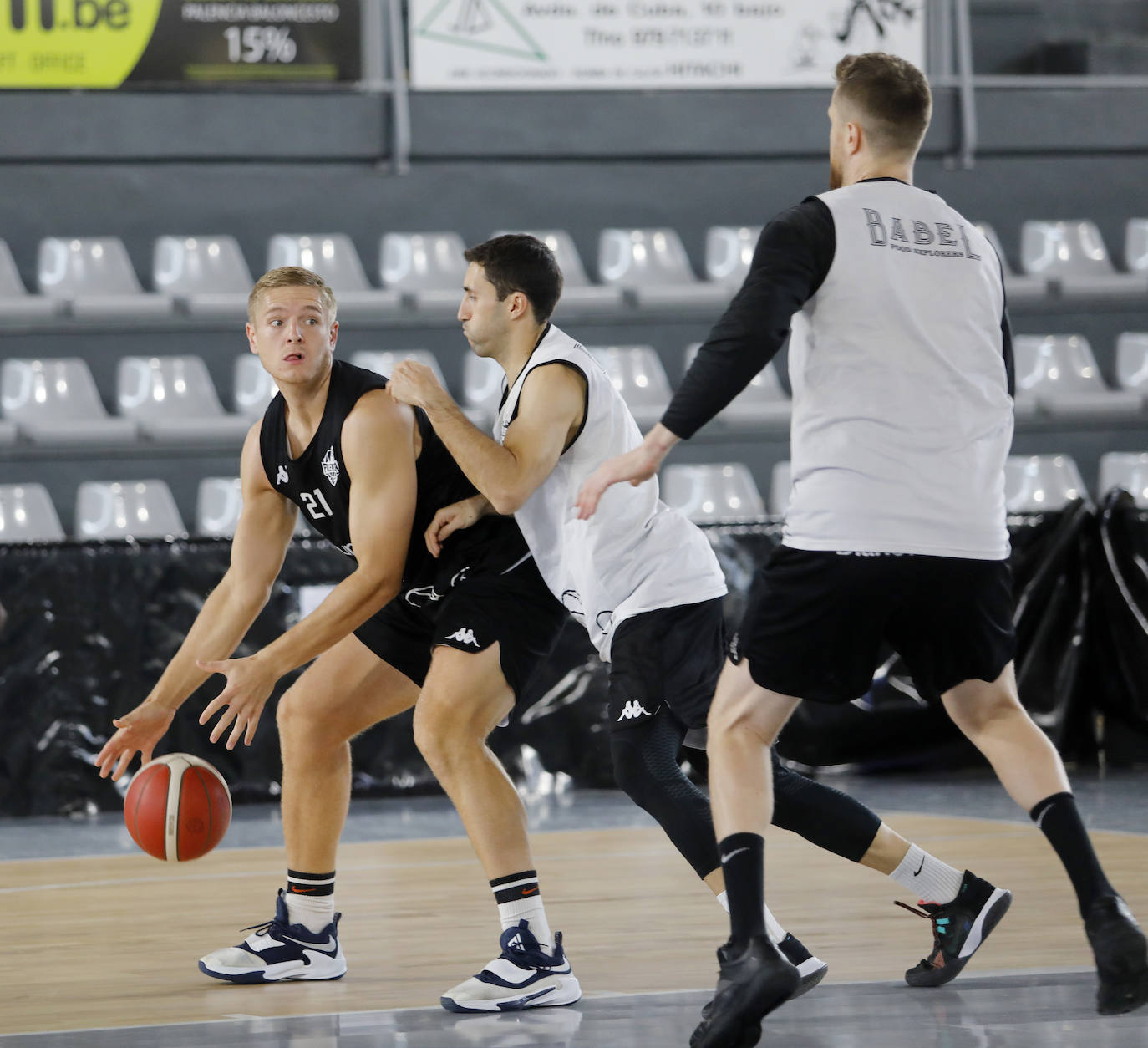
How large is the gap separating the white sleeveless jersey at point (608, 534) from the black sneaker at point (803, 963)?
29.7 inches

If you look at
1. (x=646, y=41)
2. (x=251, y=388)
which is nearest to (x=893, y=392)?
(x=251, y=388)

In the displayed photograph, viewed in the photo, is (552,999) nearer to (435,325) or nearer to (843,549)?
(843,549)

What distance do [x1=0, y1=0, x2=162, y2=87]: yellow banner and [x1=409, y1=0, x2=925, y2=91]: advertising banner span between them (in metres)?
1.60

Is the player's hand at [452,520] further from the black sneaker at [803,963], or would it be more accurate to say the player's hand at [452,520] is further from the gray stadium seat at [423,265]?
the gray stadium seat at [423,265]

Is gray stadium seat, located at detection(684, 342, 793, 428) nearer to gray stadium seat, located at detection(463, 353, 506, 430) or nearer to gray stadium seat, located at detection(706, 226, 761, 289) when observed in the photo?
gray stadium seat, located at detection(706, 226, 761, 289)

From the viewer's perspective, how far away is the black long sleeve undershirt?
9.91 feet

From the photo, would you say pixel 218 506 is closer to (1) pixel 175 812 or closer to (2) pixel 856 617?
(1) pixel 175 812

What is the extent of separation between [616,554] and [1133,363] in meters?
7.43

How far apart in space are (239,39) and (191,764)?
649cm

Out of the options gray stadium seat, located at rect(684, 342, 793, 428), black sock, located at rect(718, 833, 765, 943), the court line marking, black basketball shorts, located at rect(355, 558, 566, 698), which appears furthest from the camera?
gray stadium seat, located at rect(684, 342, 793, 428)

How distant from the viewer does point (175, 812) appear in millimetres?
4121

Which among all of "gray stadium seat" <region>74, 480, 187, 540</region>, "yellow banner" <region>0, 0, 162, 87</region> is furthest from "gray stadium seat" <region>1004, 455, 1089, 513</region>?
"yellow banner" <region>0, 0, 162, 87</region>

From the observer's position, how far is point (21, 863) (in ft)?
19.7

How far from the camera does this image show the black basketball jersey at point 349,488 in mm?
3936
